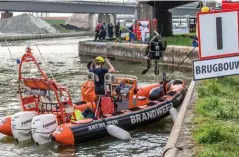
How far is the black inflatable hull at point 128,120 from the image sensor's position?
12523mm

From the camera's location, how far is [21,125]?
42.1 feet

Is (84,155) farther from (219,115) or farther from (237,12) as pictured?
(237,12)

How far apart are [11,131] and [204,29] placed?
315 inches

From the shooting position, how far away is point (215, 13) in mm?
6398

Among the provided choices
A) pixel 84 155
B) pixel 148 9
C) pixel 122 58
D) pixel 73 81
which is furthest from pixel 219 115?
pixel 148 9

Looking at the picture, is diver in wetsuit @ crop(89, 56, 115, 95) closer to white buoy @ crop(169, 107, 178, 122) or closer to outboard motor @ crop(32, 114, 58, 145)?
outboard motor @ crop(32, 114, 58, 145)

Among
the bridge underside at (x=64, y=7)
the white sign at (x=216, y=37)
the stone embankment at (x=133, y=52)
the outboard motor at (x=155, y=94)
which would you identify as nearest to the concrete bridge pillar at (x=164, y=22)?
the stone embankment at (x=133, y=52)

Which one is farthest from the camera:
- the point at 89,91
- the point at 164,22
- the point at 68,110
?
the point at 164,22

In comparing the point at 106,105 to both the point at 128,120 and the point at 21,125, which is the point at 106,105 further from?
the point at 21,125

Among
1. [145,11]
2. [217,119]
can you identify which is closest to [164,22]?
[145,11]

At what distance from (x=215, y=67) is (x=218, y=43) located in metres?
0.28

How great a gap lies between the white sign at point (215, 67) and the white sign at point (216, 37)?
0.07 meters

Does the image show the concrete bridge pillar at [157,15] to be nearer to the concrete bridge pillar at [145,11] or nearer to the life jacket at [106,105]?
the concrete bridge pillar at [145,11]

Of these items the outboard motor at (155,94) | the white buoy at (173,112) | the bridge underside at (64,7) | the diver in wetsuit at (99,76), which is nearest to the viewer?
the diver in wetsuit at (99,76)
